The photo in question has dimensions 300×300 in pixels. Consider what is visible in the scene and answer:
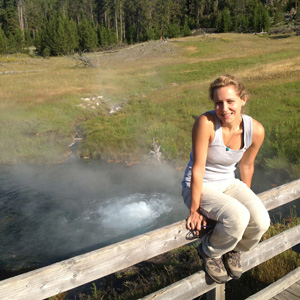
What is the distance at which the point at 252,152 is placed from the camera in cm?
296

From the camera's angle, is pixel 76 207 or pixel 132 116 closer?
pixel 76 207

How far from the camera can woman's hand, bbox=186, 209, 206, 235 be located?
2531 millimetres

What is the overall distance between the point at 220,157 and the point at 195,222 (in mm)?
609

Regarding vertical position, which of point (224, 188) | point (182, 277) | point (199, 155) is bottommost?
point (182, 277)

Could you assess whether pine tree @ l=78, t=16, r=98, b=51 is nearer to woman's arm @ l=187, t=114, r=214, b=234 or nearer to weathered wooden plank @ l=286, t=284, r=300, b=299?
woman's arm @ l=187, t=114, r=214, b=234

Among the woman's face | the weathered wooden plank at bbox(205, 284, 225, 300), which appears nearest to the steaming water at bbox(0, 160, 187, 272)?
the weathered wooden plank at bbox(205, 284, 225, 300)

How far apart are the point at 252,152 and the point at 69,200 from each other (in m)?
7.22

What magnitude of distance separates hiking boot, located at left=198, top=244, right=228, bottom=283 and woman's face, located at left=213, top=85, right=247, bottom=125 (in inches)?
44.6

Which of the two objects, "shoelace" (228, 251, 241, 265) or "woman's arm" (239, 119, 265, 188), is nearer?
"shoelace" (228, 251, 241, 265)

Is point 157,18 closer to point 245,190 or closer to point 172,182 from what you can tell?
point 172,182

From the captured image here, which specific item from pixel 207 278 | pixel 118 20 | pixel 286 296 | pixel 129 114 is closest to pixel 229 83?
pixel 207 278

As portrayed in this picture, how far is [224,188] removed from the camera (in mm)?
2832

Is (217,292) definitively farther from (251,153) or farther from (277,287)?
(251,153)

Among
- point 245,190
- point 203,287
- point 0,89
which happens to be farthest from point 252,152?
point 0,89
